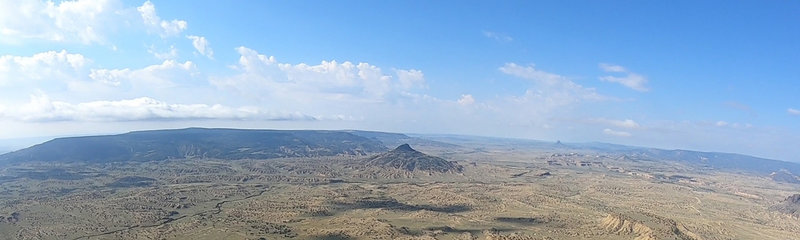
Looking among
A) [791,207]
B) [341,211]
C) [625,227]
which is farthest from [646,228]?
[791,207]

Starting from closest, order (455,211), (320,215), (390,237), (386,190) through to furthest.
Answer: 1. (390,237)
2. (320,215)
3. (455,211)
4. (386,190)

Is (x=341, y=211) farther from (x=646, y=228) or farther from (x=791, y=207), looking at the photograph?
(x=791, y=207)

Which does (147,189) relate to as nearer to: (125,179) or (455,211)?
(125,179)

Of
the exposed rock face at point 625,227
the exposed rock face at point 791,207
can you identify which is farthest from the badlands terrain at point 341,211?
the exposed rock face at point 791,207

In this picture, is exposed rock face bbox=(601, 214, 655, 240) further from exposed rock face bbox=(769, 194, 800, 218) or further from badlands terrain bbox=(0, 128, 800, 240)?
exposed rock face bbox=(769, 194, 800, 218)

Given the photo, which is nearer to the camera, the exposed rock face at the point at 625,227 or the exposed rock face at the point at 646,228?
the exposed rock face at the point at 646,228

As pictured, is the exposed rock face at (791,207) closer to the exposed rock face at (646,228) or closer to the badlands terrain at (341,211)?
the badlands terrain at (341,211)

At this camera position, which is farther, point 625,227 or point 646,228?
point 625,227

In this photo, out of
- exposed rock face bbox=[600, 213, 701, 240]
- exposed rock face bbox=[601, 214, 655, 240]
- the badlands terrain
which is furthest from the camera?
exposed rock face bbox=[601, 214, 655, 240]

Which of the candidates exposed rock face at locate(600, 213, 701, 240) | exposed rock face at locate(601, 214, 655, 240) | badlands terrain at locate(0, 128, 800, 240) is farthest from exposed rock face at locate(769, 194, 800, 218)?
exposed rock face at locate(601, 214, 655, 240)

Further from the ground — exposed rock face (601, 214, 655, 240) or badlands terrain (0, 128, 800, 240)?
exposed rock face (601, 214, 655, 240)

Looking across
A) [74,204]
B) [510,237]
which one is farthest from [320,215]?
[74,204]
